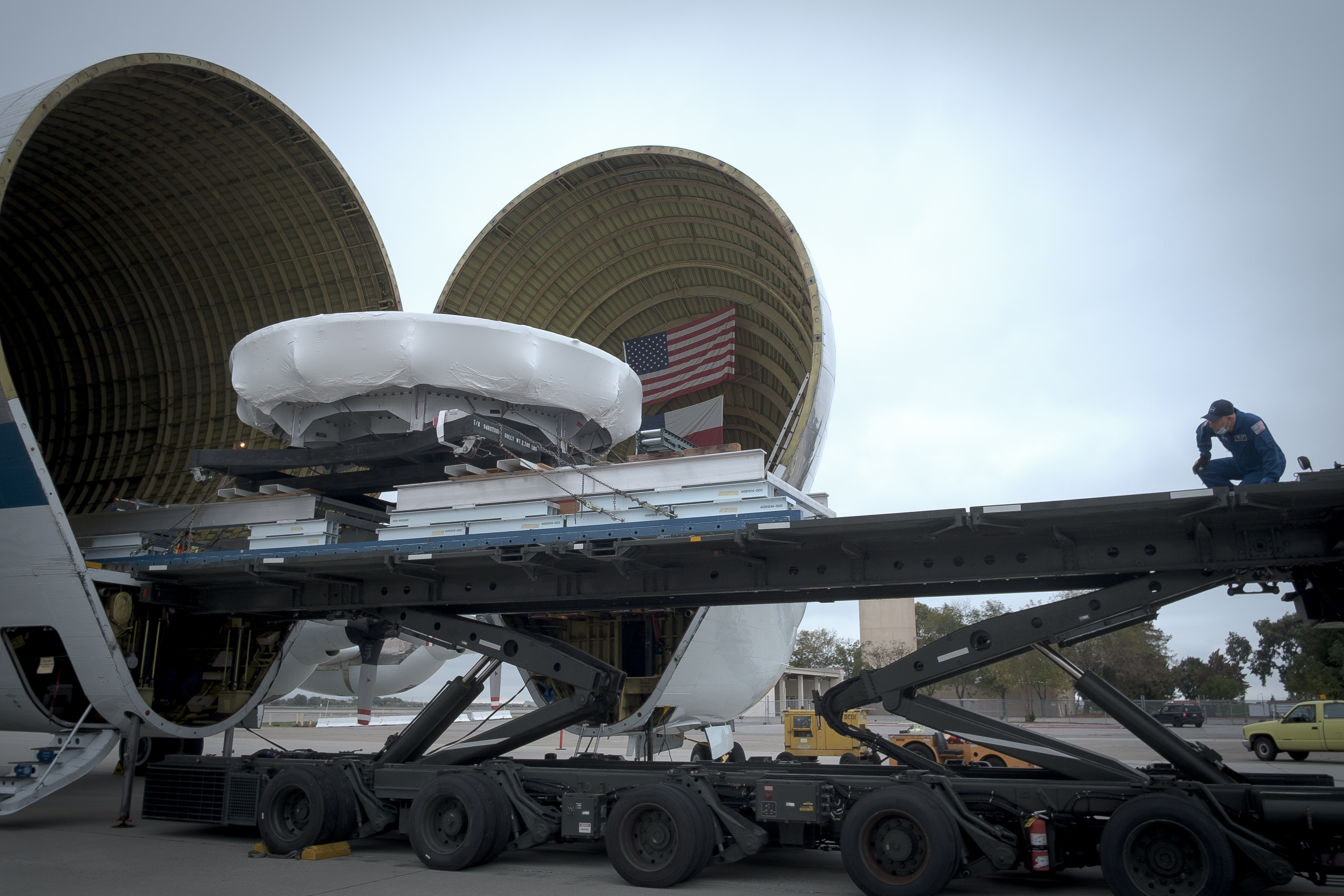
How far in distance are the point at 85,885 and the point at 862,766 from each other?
7.33 metres

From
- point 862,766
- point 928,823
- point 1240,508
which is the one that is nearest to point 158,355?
point 862,766

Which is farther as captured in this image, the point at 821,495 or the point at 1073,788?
the point at 821,495

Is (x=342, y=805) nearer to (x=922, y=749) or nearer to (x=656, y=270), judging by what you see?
(x=922, y=749)

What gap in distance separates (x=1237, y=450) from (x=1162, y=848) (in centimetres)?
348

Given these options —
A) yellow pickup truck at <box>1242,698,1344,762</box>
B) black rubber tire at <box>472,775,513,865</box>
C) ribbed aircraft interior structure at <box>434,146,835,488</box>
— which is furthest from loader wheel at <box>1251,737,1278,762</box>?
black rubber tire at <box>472,775,513,865</box>

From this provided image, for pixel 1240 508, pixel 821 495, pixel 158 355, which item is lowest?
pixel 1240 508

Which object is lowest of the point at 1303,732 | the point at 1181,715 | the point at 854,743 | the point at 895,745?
the point at 1181,715

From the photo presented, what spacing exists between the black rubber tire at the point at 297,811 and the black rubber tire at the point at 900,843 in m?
5.41

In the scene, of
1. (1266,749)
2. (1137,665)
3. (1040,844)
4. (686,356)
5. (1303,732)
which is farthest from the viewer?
(1137,665)

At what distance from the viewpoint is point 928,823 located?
7.70 metres

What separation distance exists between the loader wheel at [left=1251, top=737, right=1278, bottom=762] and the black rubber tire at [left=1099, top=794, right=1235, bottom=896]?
21178mm

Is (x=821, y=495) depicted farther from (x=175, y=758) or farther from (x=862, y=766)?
(x=175, y=758)

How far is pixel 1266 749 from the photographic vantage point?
25.0 m

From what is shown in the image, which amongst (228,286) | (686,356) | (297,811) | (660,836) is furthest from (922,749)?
(228,286)
